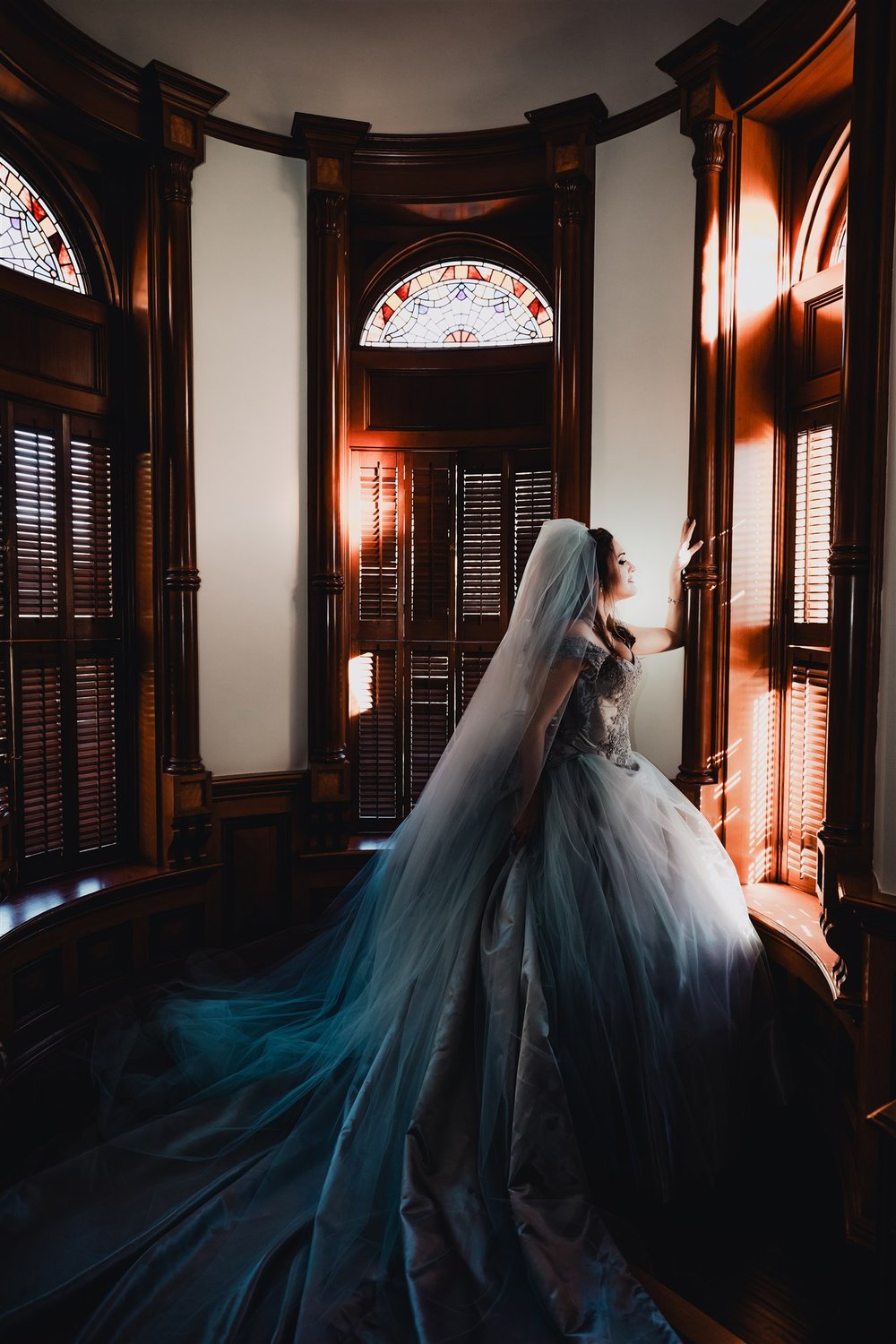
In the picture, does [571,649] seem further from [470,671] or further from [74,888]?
[74,888]

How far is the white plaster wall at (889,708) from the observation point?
6.16 ft

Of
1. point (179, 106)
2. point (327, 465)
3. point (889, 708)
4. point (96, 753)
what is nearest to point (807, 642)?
point (889, 708)

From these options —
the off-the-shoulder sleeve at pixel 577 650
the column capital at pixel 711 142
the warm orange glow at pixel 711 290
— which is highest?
the column capital at pixel 711 142

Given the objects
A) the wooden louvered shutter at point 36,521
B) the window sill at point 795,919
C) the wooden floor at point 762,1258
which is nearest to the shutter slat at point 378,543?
the wooden louvered shutter at point 36,521

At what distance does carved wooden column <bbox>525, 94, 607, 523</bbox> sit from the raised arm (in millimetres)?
510

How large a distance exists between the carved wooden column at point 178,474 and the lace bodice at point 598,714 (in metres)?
1.41

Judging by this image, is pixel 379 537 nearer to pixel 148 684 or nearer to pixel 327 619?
pixel 327 619

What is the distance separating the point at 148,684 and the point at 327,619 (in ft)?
2.30

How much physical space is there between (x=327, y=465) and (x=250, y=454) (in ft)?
0.96

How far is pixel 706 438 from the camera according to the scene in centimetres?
284

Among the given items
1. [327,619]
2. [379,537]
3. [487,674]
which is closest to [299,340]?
[379,537]

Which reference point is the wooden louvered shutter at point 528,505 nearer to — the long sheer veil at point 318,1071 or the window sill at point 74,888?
the long sheer veil at point 318,1071

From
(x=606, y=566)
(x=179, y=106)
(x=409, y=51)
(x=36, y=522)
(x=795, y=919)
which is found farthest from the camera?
(x=409, y=51)

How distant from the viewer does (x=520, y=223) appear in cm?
349
